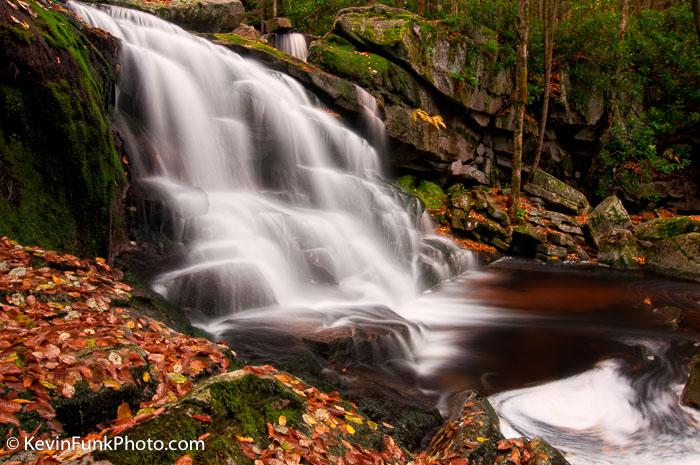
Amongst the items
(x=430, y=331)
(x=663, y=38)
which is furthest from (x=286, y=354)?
(x=663, y=38)

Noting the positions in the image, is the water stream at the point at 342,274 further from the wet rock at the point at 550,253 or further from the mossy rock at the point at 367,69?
the wet rock at the point at 550,253

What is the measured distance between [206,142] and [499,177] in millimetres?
13391

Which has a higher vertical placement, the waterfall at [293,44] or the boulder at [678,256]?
the waterfall at [293,44]

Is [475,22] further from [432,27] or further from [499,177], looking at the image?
[499,177]

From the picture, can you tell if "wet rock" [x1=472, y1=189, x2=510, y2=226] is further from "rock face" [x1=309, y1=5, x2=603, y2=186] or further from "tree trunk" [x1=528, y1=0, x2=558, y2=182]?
"tree trunk" [x1=528, y1=0, x2=558, y2=182]

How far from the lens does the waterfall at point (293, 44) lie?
1809 centimetres

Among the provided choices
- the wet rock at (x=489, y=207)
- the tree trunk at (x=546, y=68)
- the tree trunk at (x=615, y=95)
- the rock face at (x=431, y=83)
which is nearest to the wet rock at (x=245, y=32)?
the rock face at (x=431, y=83)

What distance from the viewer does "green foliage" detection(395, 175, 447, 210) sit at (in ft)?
51.6

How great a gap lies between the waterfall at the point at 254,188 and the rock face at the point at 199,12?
3.75 metres

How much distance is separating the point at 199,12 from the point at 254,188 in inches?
382

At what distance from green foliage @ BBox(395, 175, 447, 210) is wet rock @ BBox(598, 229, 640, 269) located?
5455 millimetres

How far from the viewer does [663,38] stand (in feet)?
68.7

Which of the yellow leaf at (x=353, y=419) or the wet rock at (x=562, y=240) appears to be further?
the wet rock at (x=562, y=240)

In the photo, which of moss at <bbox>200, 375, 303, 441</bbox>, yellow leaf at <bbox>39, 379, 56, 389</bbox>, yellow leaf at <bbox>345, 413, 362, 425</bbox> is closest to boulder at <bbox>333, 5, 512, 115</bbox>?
yellow leaf at <bbox>345, 413, 362, 425</bbox>
